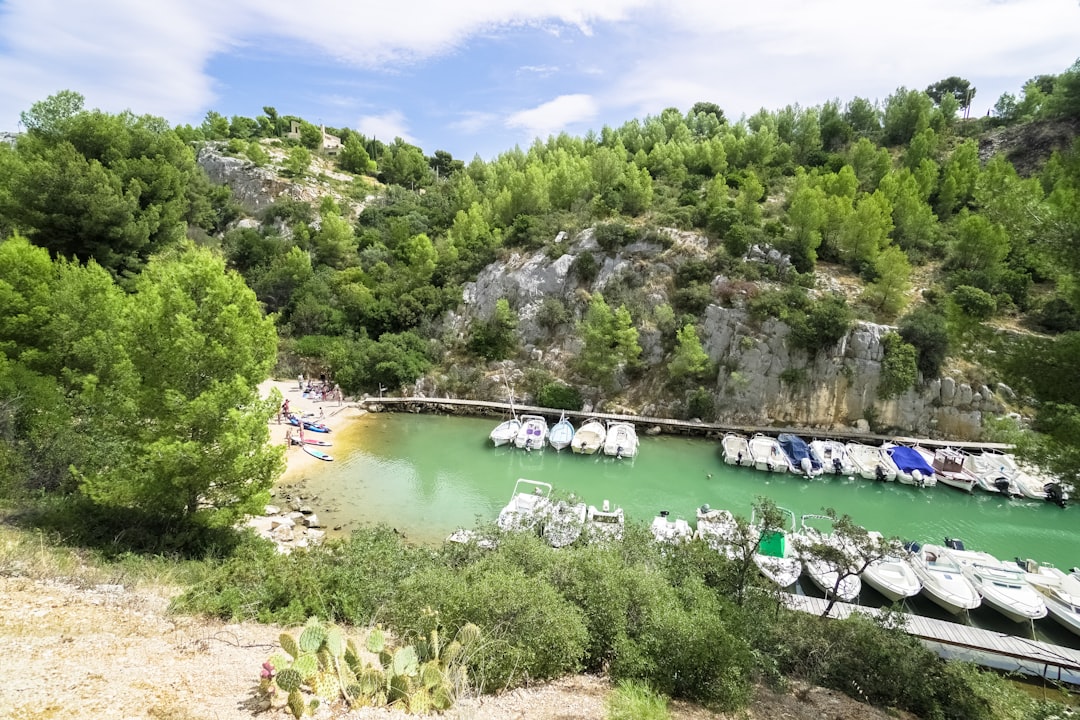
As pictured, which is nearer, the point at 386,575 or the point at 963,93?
the point at 386,575

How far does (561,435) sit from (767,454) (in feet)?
34.1

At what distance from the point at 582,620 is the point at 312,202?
6177cm

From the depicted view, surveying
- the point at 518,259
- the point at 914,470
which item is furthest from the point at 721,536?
the point at 518,259

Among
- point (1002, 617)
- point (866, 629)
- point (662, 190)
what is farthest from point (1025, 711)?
point (662, 190)

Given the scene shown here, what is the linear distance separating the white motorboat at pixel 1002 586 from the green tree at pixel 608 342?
17951 mm

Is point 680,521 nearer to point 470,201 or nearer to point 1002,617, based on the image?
point 1002,617

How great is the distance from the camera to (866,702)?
8.79 meters

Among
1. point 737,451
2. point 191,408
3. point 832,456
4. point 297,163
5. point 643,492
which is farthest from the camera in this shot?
point 297,163

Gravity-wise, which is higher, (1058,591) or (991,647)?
(1058,591)

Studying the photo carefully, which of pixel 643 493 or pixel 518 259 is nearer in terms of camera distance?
pixel 643 493

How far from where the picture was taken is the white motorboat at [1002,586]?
43.7ft

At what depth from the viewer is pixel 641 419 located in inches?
1131

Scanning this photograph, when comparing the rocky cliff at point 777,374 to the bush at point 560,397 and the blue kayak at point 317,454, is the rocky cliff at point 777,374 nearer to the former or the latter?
the bush at point 560,397

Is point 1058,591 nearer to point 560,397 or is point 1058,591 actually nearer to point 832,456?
point 832,456
